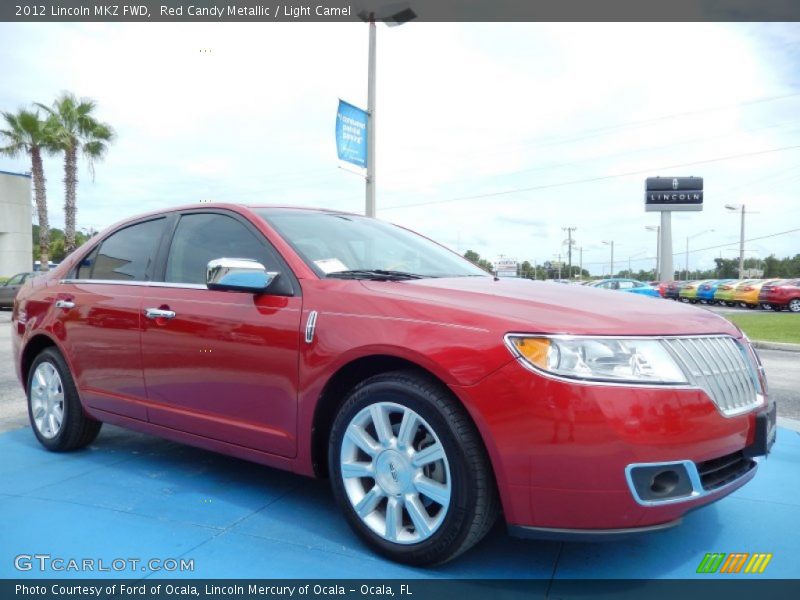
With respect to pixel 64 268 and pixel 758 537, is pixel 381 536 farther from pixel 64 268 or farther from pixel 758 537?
pixel 64 268

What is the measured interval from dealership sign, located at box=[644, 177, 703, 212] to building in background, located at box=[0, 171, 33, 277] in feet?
134

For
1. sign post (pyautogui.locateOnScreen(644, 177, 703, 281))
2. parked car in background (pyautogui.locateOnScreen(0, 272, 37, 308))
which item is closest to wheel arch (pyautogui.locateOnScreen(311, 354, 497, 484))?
parked car in background (pyautogui.locateOnScreen(0, 272, 37, 308))

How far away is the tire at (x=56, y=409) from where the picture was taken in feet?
14.3

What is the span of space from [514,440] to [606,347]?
1.56ft

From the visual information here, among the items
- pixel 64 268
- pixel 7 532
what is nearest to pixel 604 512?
pixel 7 532

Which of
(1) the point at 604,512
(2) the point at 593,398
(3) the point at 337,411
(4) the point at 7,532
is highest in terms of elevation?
(2) the point at 593,398

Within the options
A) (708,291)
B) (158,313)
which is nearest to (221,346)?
(158,313)

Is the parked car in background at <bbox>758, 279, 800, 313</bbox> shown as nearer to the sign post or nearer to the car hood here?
the sign post

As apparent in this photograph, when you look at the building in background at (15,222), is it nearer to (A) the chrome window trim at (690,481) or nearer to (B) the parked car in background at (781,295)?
(B) the parked car in background at (781,295)

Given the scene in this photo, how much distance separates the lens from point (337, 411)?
3033 millimetres

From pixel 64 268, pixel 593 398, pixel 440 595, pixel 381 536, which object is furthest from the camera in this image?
pixel 64 268

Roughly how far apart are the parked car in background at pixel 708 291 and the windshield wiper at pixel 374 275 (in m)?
34.2

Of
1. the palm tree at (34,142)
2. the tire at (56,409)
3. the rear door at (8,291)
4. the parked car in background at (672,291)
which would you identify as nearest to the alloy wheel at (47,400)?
the tire at (56,409)

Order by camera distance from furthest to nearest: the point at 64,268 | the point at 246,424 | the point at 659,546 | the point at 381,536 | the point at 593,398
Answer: the point at 64,268
the point at 246,424
the point at 659,546
the point at 381,536
the point at 593,398
